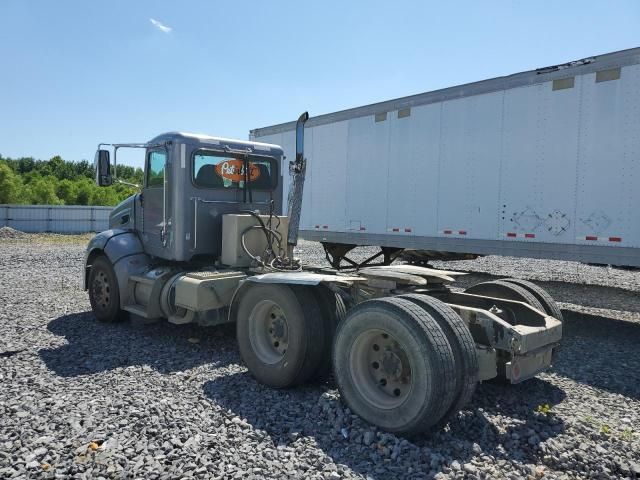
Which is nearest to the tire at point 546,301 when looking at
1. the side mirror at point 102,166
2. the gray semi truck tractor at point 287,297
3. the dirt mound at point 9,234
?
the gray semi truck tractor at point 287,297

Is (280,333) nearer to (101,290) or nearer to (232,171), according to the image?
(232,171)

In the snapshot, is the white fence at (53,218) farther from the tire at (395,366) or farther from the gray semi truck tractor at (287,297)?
the tire at (395,366)

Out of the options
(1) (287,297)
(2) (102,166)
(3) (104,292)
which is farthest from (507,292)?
(3) (104,292)

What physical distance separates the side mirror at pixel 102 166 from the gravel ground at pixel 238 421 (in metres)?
2.12

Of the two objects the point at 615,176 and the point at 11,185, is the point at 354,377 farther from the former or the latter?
the point at 11,185

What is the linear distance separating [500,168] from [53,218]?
26.9m

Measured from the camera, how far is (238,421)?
401 centimetres

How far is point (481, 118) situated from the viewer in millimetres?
8359

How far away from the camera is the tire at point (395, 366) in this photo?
11.7 feet

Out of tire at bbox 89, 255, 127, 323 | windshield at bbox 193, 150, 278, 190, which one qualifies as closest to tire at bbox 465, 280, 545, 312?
windshield at bbox 193, 150, 278, 190

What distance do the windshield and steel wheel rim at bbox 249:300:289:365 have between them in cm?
234

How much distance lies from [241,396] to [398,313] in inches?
69.5

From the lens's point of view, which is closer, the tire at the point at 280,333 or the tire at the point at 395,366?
the tire at the point at 395,366

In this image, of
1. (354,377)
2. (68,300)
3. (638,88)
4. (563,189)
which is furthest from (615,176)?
(68,300)
